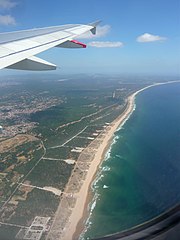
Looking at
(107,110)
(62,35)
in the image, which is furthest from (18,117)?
(62,35)

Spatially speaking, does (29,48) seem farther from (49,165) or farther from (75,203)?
(49,165)

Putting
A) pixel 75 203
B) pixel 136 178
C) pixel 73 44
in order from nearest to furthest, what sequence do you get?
pixel 73 44, pixel 75 203, pixel 136 178

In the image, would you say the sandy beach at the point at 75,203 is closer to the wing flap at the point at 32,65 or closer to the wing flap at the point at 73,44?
the wing flap at the point at 32,65

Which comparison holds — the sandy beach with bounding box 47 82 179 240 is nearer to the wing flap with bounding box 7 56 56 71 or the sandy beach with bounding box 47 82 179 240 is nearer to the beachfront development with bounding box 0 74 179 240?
the beachfront development with bounding box 0 74 179 240

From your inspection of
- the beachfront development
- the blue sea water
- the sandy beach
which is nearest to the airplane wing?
the beachfront development

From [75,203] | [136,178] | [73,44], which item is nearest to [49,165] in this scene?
[75,203]

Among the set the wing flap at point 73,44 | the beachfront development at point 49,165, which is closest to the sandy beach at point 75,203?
the beachfront development at point 49,165
